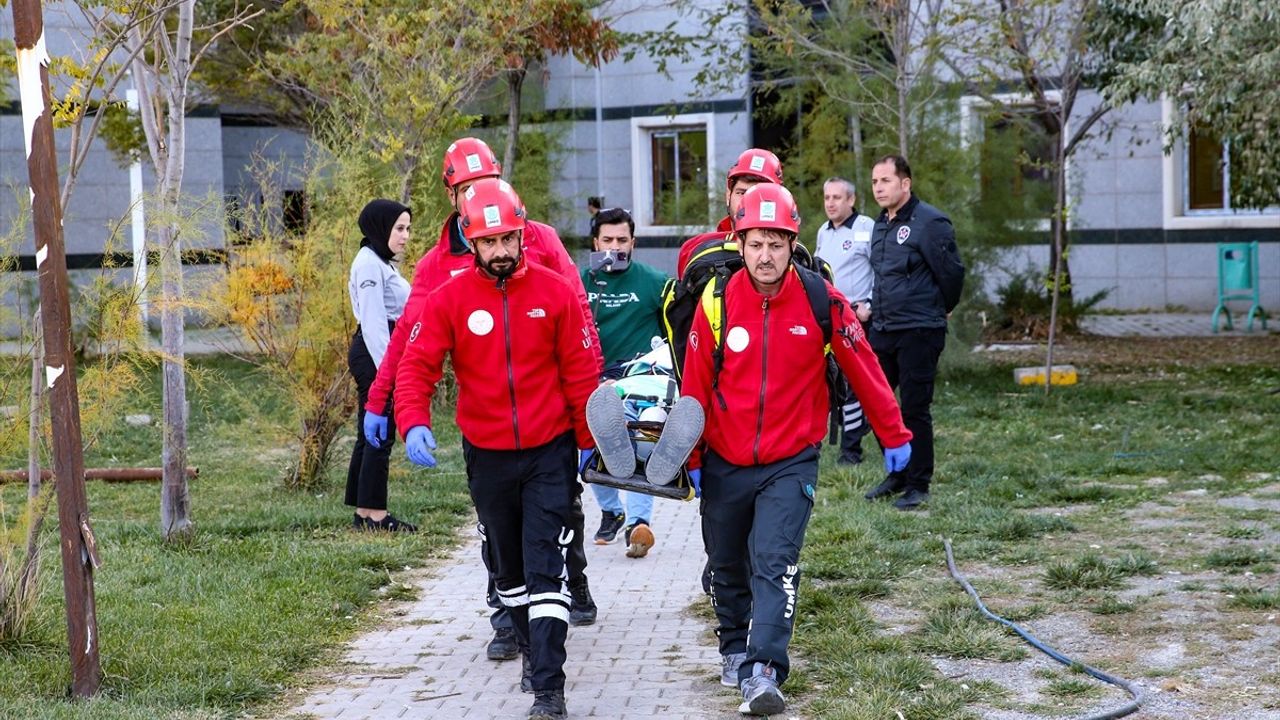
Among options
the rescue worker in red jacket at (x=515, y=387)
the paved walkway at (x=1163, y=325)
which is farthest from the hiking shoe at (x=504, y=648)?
the paved walkway at (x=1163, y=325)

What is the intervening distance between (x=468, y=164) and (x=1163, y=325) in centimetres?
1659

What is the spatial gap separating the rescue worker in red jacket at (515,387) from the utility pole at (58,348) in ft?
3.97

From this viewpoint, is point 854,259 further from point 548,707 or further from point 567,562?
point 548,707

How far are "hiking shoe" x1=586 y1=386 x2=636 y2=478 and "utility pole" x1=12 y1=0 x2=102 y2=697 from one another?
1.90 meters

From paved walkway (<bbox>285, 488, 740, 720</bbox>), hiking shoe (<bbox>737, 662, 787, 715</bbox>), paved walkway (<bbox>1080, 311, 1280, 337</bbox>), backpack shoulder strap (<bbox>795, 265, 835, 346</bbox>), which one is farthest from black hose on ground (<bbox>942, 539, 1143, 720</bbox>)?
paved walkway (<bbox>1080, 311, 1280, 337</bbox>)

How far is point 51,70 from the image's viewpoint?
22.2 feet

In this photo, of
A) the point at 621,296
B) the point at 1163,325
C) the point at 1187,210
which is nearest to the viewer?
the point at 621,296

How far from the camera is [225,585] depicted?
23.4 feet

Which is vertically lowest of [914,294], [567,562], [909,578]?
[909,578]

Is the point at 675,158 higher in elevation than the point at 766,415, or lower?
higher

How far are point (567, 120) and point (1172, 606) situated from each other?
59.9 feet

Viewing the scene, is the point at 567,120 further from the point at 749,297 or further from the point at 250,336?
the point at 749,297

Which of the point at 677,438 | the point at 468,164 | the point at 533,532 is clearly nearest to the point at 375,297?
the point at 468,164

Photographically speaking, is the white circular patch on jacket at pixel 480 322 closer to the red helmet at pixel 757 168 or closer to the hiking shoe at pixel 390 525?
the red helmet at pixel 757 168
